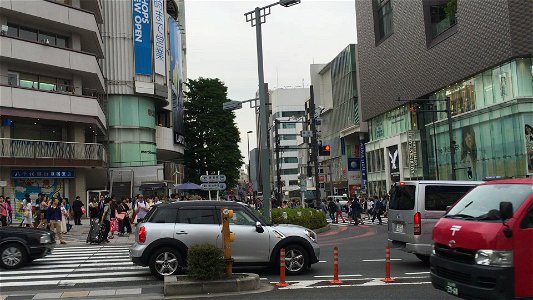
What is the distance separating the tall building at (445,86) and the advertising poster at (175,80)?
22931mm

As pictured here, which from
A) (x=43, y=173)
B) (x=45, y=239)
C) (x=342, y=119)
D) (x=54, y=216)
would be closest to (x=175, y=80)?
(x=43, y=173)

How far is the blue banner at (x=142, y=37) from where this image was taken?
4431cm

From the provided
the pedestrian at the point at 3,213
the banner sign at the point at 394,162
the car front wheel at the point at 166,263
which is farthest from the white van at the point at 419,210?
the banner sign at the point at 394,162

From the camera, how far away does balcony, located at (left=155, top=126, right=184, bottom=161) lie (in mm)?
50062

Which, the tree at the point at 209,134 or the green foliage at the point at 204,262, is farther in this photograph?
the tree at the point at 209,134

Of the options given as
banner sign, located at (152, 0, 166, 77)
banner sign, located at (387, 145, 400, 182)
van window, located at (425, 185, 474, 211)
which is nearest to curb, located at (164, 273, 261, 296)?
van window, located at (425, 185, 474, 211)

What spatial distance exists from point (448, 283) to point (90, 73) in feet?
106

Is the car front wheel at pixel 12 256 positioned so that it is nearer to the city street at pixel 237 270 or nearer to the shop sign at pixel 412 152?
the city street at pixel 237 270

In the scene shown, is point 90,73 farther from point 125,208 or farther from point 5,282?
point 5,282

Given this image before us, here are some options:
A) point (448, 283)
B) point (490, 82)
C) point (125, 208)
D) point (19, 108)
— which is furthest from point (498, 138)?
point (448, 283)

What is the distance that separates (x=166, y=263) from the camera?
11578mm

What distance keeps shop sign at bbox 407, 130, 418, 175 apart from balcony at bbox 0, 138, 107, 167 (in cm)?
3197

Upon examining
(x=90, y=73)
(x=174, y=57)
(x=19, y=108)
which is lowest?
(x=19, y=108)

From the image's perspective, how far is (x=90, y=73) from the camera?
35500 mm
